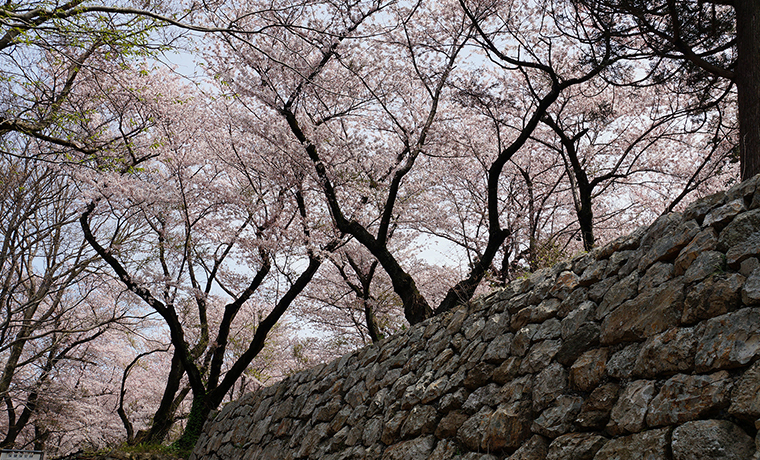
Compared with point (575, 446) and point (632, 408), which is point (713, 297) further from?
point (575, 446)

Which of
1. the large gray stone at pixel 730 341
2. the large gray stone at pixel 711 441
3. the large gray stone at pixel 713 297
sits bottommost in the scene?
the large gray stone at pixel 711 441

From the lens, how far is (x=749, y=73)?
4473mm

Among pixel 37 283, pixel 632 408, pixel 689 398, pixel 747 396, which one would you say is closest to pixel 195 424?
pixel 37 283

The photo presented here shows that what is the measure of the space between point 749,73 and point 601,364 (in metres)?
3.44

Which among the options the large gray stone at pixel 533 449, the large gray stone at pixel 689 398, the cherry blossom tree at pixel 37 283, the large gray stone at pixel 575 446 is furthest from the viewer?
the cherry blossom tree at pixel 37 283

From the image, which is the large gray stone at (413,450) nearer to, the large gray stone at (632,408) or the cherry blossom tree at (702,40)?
the large gray stone at (632,408)

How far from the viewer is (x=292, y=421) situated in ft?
19.1

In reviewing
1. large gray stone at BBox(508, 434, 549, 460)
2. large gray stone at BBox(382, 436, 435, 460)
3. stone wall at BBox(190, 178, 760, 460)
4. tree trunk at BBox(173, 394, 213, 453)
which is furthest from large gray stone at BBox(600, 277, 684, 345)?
tree trunk at BBox(173, 394, 213, 453)

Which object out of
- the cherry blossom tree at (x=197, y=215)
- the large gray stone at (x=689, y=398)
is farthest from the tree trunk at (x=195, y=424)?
the large gray stone at (x=689, y=398)

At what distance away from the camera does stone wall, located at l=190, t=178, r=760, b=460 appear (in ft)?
7.00

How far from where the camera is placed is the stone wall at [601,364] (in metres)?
2.13

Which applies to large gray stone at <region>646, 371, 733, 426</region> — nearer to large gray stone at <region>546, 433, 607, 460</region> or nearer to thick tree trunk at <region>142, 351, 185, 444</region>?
large gray stone at <region>546, 433, 607, 460</region>

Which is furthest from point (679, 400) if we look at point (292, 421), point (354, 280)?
point (354, 280)

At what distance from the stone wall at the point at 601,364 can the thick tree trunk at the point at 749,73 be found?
6.60 feet
